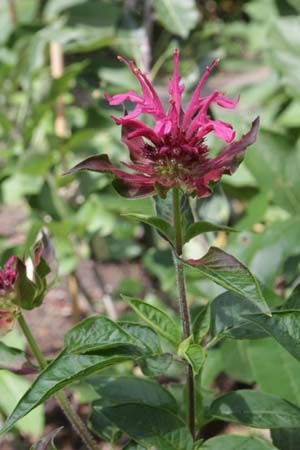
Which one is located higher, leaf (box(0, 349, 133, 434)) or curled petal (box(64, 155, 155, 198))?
curled petal (box(64, 155, 155, 198))

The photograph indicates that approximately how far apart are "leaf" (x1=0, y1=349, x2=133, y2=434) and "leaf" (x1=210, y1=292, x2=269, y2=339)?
108mm

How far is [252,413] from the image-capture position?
2.42 feet

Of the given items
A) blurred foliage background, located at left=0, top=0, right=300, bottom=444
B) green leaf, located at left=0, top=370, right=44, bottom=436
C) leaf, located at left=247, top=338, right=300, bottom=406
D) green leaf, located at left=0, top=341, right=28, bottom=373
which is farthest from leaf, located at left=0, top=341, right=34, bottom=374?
green leaf, located at left=0, top=370, right=44, bottom=436

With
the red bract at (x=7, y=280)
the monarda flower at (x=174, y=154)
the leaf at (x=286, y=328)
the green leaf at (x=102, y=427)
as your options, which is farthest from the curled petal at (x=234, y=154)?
the green leaf at (x=102, y=427)

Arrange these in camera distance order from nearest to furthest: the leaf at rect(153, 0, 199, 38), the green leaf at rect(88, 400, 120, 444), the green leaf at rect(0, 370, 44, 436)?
the green leaf at rect(88, 400, 120, 444) < the green leaf at rect(0, 370, 44, 436) < the leaf at rect(153, 0, 199, 38)

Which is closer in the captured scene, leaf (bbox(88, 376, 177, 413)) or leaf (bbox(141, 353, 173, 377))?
leaf (bbox(141, 353, 173, 377))

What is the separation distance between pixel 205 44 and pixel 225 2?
3740 mm

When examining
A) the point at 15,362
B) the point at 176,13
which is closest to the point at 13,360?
the point at 15,362

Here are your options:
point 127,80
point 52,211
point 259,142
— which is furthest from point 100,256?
point 259,142

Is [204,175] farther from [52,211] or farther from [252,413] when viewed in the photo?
[52,211]

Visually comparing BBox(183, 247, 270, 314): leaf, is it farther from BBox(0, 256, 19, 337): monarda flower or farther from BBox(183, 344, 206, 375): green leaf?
BBox(0, 256, 19, 337): monarda flower

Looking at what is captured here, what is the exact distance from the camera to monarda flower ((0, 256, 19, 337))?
758 millimetres

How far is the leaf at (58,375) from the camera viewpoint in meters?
0.61

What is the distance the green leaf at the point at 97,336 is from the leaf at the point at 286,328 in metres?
0.14
